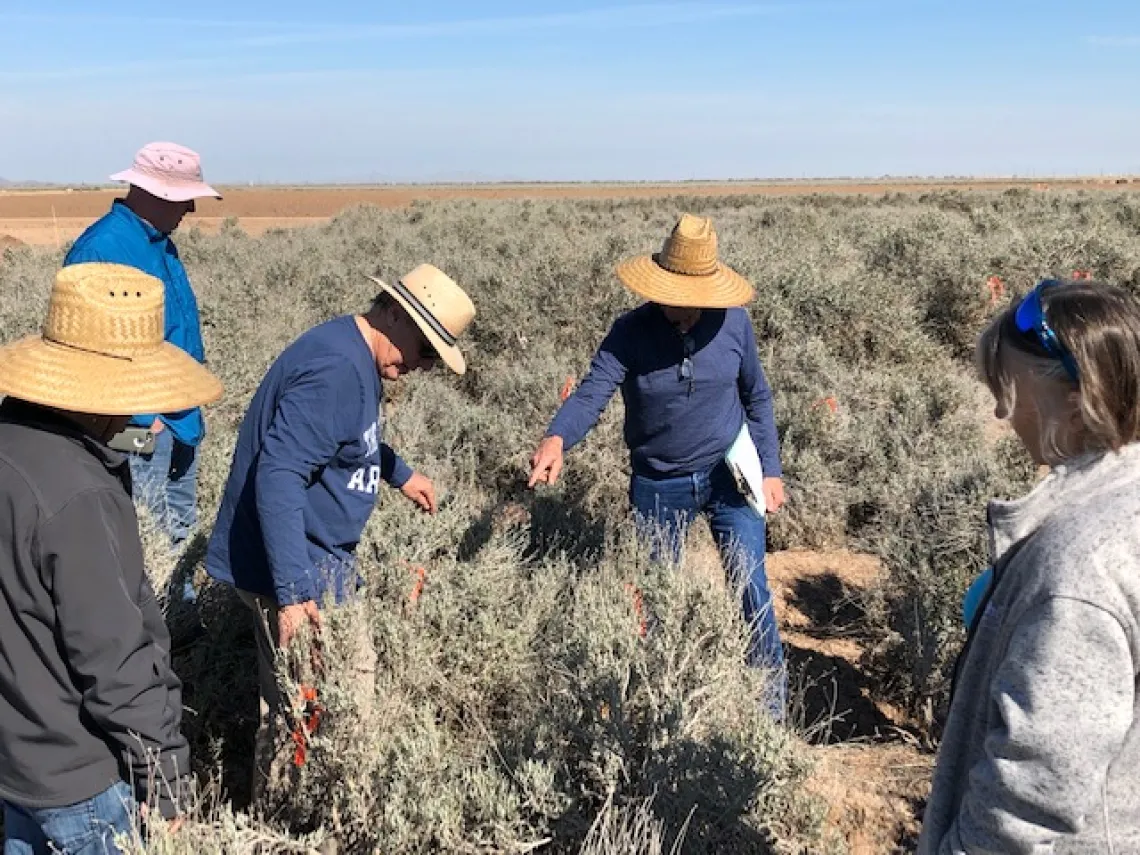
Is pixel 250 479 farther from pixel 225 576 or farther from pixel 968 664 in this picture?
pixel 968 664

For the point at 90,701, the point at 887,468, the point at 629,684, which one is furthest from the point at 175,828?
the point at 887,468

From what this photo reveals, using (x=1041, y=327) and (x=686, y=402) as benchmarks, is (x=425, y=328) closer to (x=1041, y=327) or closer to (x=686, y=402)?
(x=686, y=402)

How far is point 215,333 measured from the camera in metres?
9.02

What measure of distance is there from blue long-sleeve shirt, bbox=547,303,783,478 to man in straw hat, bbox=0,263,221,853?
1833mm

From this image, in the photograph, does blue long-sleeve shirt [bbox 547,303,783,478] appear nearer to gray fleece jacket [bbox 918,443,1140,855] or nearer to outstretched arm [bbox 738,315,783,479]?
outstretched arm [bbox 738,315,783,479]

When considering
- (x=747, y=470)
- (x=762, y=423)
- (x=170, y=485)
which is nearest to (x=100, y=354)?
(x=747, y=470)

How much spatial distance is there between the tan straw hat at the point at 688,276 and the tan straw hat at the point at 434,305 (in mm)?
906

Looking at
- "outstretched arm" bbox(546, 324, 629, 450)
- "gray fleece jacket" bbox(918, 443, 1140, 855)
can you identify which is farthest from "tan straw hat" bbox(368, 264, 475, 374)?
"gray fleece jacket" bbox(918, 443, 1140, 855)

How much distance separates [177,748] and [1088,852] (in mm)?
1713

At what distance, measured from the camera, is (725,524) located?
375cm

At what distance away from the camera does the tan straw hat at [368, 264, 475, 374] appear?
271cm

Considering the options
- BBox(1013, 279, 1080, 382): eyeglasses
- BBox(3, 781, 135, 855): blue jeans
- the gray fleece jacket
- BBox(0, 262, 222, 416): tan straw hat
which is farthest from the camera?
BBox(3, 781, 135, 855): blue jeans

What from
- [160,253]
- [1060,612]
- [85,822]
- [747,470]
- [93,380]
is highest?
[160,253]

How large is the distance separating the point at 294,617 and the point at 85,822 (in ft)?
2.57
